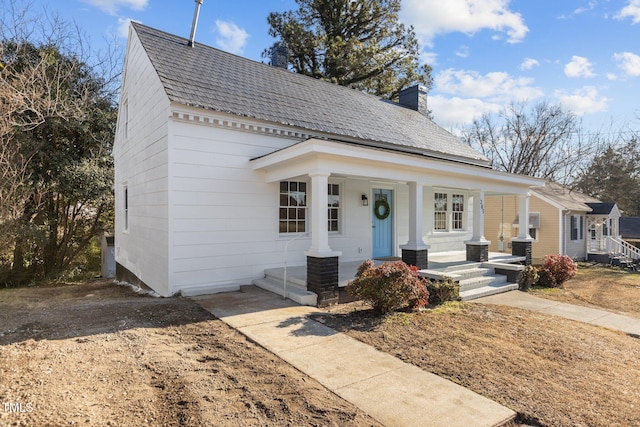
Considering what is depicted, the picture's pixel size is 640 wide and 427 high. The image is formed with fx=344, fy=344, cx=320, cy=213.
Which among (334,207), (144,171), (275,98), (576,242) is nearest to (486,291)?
(334,207)

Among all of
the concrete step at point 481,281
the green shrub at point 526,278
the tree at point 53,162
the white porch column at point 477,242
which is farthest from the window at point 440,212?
the tree at point 53,162

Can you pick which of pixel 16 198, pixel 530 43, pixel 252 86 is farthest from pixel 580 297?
pixel 16 198

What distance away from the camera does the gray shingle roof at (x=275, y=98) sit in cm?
798

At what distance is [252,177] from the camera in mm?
8078

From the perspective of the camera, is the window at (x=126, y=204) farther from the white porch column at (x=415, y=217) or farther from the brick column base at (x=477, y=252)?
the brick column base at (x=477, y=252)

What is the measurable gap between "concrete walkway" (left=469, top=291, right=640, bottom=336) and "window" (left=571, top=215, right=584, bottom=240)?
13.0 meters

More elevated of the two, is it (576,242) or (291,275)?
(291,275)

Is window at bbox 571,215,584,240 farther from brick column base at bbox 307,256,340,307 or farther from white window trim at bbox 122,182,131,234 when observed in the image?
white window trim at bbox 122,182,131,234

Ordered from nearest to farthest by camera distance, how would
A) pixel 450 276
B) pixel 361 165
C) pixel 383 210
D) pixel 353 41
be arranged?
pixel 361 165 < pixel 450 276 < pixel 383 210 < pixel 353 41

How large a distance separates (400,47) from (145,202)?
62.7ft

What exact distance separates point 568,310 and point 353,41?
1856 cm

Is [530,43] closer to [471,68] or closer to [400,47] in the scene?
[471,68]

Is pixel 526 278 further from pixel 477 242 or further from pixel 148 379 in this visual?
pixel 148 379

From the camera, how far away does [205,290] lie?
24.1 ft
